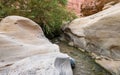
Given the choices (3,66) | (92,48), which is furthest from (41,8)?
(3,66)

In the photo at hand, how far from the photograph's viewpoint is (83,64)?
11.4 ft

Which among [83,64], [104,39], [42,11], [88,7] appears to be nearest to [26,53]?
[83,64]

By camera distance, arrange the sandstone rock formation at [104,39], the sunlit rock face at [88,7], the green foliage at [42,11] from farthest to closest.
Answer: the sunlit rock face at [88,7], the green foliage at [42,11], the sandstone rock formation at [104,39]

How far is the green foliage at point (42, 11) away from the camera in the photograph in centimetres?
440

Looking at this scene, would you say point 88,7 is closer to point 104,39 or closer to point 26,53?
point 104,39

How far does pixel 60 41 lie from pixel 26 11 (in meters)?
0.75

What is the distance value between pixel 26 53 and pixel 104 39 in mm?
1006

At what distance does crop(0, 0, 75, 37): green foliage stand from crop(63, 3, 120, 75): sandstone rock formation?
1.98ft

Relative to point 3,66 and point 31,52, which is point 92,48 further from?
point 3,66

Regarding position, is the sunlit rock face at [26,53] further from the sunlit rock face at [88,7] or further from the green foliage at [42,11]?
the sunlit rock face at [88,7]

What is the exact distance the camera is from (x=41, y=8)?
448cm

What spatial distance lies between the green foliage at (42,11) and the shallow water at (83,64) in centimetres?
63

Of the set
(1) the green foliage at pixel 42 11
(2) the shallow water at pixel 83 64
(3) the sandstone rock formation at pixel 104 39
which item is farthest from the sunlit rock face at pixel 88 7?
(2) the shallow water at pixel 83 64

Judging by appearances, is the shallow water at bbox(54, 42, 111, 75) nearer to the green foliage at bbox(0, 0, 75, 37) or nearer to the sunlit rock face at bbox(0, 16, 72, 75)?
the sunlit rock face at bbox(0, 16, 72, 75)
